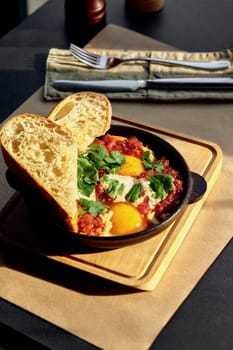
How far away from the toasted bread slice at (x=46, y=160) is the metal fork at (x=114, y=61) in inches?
18.4

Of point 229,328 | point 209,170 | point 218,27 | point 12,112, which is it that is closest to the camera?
point 229,328

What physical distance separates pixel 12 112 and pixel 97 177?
1.43ft

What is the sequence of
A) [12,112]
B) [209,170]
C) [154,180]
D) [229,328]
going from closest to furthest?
[229,328] < [154,180] < [209,170] < [12,112]

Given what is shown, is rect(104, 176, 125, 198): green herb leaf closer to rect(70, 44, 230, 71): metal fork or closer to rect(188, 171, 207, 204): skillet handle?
rect(188, 171, 207, 204): skillet handle

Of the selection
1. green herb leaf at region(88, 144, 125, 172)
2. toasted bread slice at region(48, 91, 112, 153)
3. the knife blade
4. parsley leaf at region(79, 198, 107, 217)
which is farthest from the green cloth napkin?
parsley leaf at region(79, 198, 107, 217)

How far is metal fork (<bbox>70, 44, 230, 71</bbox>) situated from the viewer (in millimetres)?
1748

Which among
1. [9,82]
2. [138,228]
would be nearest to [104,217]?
[138,228]

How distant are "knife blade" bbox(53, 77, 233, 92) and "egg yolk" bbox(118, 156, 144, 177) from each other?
0.34 m

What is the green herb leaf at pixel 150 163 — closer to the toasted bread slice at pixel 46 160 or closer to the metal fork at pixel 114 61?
the toasted bread slice at pixel 46 160

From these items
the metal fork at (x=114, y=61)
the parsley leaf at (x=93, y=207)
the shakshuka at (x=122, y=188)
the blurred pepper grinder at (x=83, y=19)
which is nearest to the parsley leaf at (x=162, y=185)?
the shakshuka at (x=122, y=188)

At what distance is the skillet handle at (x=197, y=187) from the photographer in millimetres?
1340

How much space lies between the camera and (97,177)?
1.34 meters

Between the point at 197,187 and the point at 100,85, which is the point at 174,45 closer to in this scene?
the point at 100,85

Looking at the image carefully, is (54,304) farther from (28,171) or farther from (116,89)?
(116,89)
